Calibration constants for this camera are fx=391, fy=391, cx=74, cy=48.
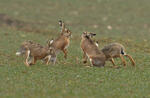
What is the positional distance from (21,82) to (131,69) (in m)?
4.47

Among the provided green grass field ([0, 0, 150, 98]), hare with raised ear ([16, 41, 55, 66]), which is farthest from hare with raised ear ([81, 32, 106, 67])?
hare with raised ear ([16, 41, 55, 66])

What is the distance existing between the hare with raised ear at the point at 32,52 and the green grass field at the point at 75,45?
30 centimetres

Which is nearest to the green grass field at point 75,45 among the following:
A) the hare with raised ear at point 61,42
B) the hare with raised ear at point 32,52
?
the hare with raised ear at point 32,52

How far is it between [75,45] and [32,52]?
319 inches

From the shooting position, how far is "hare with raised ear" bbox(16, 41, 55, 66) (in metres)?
13.9

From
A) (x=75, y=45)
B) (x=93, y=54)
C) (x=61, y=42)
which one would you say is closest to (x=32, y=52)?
(x=93, y=54)

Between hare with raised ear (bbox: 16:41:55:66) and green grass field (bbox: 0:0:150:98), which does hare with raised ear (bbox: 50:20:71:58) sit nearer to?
green grass field (bbox: 0:0:150:98)

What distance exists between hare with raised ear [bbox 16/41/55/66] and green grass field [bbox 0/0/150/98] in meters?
0.30

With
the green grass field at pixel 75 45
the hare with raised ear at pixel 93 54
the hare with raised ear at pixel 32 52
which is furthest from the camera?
the hare with raised ear at pixel 93 54

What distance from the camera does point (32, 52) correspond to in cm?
1389

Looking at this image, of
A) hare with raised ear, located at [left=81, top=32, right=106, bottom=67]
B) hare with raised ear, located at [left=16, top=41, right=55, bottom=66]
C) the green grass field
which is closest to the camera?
the green grass field

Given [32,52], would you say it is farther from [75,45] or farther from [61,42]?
[75,45]

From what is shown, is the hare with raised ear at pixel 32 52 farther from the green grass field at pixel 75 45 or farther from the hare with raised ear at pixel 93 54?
the hare with raised ear at pixel 93 54

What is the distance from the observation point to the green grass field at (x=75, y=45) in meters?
10.9
